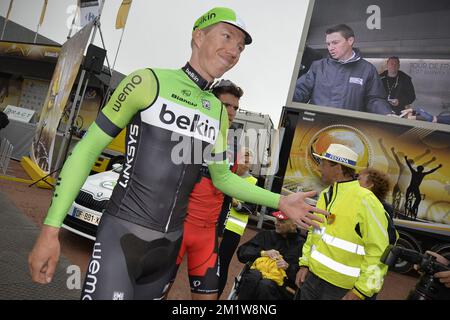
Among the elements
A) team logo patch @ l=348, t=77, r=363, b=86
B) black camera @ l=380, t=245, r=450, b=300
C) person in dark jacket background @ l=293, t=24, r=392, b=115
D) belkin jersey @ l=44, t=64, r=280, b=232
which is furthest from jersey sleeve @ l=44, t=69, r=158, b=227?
team logo patch @ l=348, t=77, r=363, b=86

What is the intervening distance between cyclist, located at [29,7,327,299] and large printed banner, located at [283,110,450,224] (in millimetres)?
7939

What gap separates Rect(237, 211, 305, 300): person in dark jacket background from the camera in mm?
3648

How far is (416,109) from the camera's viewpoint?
30.5 ft

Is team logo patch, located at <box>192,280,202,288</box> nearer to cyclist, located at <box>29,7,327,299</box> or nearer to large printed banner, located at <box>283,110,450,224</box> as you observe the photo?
cyclist, located at <box>29,7,327,299</box>

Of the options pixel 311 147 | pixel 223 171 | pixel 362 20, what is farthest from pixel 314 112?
pixel 223 171

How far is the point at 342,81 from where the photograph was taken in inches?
397

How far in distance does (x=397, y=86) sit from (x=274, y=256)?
7999 millimetres

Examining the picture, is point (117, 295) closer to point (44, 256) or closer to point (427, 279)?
point (44, 256)

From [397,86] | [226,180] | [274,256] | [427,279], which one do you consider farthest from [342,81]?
[226,180]

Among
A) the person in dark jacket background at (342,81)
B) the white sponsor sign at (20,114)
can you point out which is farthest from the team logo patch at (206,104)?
the white sponsor sign at (20,114)

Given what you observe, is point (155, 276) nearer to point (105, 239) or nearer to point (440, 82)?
point (105, 239)

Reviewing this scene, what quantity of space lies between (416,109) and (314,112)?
2.83 meters

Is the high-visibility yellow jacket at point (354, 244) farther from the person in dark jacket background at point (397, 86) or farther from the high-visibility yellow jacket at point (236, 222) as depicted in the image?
the person in dark jacket background at point (397, 86)

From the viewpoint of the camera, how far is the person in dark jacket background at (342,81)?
9703 millimetres
